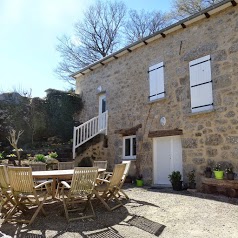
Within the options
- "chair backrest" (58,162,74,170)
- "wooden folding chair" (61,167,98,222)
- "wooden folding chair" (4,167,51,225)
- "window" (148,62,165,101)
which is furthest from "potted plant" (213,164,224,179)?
"wooden folding chair" (4,167,51,225)

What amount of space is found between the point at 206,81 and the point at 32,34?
19.9ft

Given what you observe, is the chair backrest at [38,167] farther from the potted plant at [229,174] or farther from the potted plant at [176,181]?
the potted plant at [229,174]

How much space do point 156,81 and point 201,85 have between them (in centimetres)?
168

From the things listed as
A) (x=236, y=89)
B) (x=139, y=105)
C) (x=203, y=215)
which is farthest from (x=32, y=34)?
(x=203, y=215)

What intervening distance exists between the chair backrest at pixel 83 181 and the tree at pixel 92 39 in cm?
1428

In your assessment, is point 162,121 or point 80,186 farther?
point 162,121

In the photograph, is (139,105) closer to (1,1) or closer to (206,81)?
(206,81)

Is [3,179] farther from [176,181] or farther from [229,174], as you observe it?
[229,174]

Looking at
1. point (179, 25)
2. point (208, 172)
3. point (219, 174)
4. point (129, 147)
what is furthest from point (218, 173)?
point (179, 25)

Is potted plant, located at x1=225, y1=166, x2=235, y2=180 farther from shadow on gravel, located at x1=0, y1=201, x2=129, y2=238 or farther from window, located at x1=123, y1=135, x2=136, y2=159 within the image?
window, located at x1=123, y1=135, x2=136, y2=159

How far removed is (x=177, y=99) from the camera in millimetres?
7270

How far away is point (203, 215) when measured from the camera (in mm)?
3932

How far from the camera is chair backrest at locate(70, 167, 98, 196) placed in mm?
3809

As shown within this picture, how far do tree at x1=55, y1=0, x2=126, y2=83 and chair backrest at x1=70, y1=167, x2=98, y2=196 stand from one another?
1428 cm
